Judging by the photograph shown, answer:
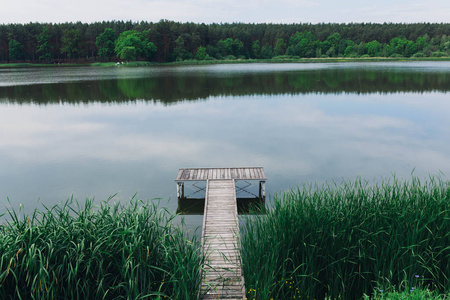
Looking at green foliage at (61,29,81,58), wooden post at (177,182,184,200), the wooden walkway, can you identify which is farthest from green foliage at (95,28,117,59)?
the wooden walkway

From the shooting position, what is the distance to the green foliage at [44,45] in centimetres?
8150

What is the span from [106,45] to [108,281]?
87.7 metres

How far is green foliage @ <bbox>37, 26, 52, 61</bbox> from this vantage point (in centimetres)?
8150

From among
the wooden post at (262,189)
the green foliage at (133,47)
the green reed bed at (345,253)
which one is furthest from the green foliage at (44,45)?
the green reed bed at (345,253)

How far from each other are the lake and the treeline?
5348cm

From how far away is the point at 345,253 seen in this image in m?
5.33

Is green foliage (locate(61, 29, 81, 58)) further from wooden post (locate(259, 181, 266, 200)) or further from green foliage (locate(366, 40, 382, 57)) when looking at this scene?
wooden post (locate(259, 181, 266, 200))

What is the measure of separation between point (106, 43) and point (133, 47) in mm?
12879

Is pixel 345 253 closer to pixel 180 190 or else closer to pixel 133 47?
pixel 180 190

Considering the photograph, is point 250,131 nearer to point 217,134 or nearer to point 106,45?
point 217,134

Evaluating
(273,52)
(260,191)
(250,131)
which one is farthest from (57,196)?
(273,52)

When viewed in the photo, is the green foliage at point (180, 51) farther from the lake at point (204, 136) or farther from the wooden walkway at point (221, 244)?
the wooden walkway at point (221, 244)

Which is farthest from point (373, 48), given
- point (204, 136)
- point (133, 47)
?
point (204, 136)

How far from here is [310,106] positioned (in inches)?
991
